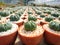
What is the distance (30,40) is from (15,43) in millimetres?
630

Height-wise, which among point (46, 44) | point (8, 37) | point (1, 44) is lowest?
point (46, 44)

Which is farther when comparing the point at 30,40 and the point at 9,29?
the point at 9,29

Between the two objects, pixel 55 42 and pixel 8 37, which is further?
pixel 55 42

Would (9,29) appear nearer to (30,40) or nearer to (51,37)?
(30,40)

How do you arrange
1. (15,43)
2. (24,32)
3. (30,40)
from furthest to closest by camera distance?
(15,43) → (24,32) → (30,40)

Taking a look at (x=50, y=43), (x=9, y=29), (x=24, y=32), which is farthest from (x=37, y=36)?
(x=9, y=29)

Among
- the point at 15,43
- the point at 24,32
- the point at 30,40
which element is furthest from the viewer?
the point at 15,43

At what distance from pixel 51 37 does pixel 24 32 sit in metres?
0.66

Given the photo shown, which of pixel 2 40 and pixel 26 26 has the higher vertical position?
pixel 26 26

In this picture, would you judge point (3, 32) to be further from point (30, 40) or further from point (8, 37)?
point (30, 40)

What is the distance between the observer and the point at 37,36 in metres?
2.39

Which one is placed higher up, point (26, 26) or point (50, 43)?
point (26, 26)

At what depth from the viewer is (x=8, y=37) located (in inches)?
95.3

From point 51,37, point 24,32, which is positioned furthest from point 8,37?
point 51,37
